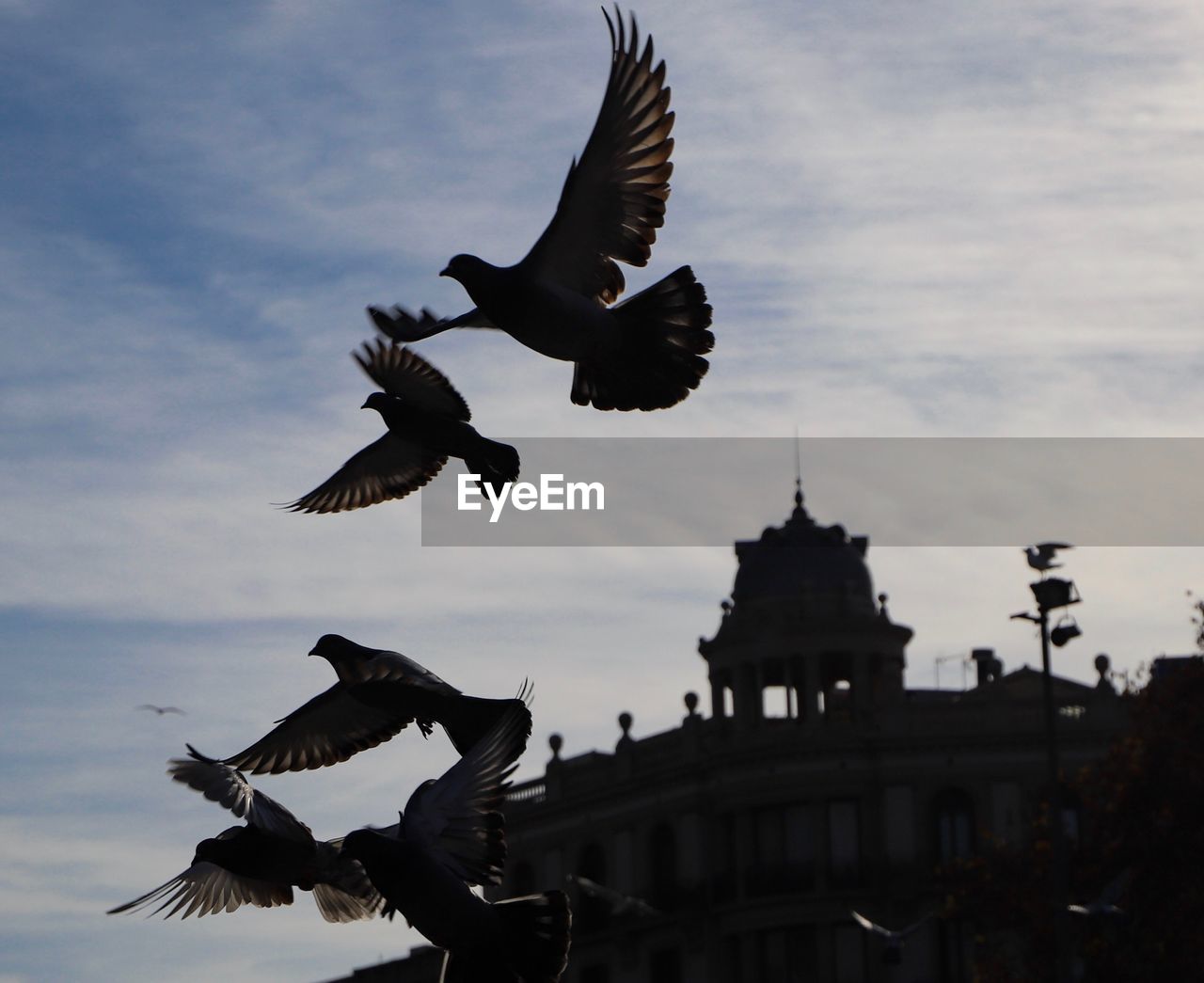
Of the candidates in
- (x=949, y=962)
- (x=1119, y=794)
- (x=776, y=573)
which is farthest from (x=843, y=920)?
(x=1119, y=794)

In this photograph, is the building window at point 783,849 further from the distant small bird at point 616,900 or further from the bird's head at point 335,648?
the bird's head at point 335,648

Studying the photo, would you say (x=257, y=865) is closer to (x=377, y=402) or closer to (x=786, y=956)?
(x=377, y=402)

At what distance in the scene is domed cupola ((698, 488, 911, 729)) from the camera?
98625 mm

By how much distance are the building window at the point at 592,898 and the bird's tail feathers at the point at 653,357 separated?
9304cm

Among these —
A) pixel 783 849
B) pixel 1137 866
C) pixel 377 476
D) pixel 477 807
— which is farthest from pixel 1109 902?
pixel 477 807

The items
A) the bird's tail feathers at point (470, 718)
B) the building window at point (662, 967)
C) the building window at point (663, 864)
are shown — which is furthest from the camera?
the building window at point (663, 864)

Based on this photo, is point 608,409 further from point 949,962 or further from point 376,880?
point 949,962

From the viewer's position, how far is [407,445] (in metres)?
11.8

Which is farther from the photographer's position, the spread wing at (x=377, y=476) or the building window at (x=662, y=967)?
the building window at (x=662, y=967)

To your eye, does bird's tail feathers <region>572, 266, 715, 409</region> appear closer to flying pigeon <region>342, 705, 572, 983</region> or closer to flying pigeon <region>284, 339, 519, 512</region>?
flying pigeon <region>284, 339, 519, 512</region>

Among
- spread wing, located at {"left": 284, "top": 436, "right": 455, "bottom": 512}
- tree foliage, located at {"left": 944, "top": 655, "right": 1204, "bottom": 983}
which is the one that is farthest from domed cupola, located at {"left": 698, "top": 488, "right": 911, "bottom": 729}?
spread wing, located at {"left": 284, "top": 436, "right": 455, "bottom": 512}

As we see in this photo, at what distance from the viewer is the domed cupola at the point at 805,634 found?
98625 millimetres

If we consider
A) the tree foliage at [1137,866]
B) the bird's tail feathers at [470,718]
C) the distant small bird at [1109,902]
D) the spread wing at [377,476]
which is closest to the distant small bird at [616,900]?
the tree foliage at [1137,866]

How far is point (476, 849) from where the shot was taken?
369 inches
